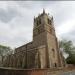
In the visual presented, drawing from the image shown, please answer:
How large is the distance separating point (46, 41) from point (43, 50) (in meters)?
2.90

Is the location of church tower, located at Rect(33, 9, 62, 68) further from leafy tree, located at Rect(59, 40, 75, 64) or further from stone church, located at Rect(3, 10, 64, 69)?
leafy tree, located at Rect(59, 40, 75, 64)

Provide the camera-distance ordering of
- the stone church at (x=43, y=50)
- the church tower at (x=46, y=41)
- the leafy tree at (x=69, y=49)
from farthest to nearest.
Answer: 1. the leafy tree at (x=69, y=49)
2. the church tower at (x=46, y=41)
3. the stone church at (x=43, y=50)

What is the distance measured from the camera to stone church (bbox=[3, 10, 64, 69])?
28695 mm

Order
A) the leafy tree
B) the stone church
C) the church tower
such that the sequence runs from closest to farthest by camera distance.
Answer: the stone church → the church tower → the leafy tree

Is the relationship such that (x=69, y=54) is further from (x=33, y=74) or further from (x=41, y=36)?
(x=33, y=74)

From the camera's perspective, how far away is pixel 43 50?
29.8 m

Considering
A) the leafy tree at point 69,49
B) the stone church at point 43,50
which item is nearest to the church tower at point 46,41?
the stone church at point 43,50

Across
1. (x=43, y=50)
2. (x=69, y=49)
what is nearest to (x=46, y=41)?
(x=43, y=50)

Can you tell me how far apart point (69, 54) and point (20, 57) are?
20939mm

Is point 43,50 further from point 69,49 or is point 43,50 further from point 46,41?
point 69,49

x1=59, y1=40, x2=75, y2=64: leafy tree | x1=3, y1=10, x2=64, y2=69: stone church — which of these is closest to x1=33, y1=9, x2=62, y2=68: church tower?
x1=3, y1=10, x2=64, y2=69: stone church

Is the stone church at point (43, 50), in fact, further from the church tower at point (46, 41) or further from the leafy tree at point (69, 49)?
the leafy tree at point (69, 49)

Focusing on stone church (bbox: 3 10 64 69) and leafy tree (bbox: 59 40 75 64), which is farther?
leafy tree (bbox: 59 40 75 64)

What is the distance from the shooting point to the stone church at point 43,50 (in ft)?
94.1
